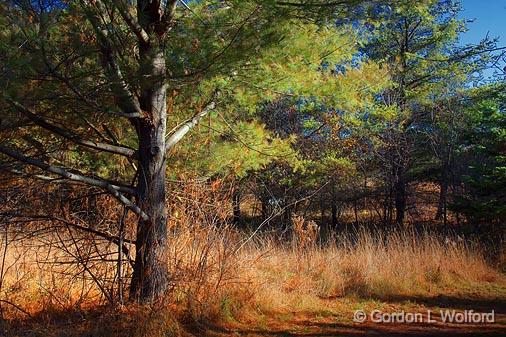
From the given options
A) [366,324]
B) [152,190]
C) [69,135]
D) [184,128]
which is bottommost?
[366,324]

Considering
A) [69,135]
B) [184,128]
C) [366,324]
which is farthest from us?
[184,128]

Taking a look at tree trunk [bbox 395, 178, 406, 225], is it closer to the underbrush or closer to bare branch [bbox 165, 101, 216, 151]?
the underbrush

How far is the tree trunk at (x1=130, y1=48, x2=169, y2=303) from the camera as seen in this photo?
16.9ft

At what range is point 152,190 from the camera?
17.8 ft

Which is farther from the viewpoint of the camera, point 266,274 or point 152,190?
point 266,274

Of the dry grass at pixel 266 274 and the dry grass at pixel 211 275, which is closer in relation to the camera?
the dry grass at pixel 211 275

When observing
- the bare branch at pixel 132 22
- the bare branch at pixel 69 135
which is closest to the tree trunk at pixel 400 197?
the bare branch at pixel 69 135

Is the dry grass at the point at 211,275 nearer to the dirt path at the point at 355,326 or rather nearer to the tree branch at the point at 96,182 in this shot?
the dirt path at the point at 355,326

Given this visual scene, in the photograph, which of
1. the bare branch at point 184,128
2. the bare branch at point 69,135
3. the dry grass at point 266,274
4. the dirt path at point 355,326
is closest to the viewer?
the bare branch at point 69,135

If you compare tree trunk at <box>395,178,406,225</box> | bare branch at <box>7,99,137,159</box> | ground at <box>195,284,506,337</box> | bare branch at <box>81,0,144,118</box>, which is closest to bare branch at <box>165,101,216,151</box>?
bare branch at <box>7,99,137,159</box>

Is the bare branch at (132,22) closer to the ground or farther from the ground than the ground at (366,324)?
farther from the ground

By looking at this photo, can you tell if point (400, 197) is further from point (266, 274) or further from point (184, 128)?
point (184, 128)

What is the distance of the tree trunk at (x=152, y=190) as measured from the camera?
16.9ft

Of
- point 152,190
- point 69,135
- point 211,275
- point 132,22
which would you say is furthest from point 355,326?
point 132,22
